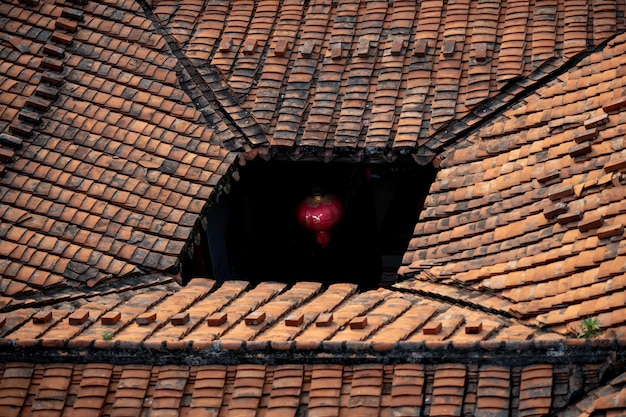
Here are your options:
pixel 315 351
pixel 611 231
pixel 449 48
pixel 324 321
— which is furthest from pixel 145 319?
pixel 449 48

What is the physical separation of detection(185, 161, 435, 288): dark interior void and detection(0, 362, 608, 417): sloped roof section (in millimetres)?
5132

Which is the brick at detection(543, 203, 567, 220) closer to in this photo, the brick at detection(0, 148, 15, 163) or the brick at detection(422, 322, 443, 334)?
the brick at detection(422, 322, 443, 334)

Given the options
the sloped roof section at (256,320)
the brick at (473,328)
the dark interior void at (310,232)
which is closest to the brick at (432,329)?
the sloped roof section at (256,320)

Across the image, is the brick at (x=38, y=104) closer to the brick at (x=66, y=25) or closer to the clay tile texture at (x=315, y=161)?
the clay tile texture at (x=315, y=161)

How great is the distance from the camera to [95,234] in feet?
52.4

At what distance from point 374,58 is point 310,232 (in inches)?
117

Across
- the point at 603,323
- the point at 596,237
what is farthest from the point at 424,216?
the point at 603,323

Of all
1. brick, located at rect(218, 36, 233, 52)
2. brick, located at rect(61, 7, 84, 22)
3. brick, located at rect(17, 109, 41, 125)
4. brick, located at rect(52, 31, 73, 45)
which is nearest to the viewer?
brick, located at rect(17, 109, 41, 125)

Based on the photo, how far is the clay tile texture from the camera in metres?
13.0

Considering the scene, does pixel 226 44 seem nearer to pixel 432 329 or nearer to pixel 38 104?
pixel 38 104

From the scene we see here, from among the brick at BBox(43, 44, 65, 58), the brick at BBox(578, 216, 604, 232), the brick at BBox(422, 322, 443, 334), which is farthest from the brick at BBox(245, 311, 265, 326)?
the brick at BBox(43, 44, 65, 58)

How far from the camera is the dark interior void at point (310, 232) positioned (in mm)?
18703

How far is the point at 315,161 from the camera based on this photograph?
56.5 ft

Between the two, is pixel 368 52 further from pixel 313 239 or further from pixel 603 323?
pixel 603 323
